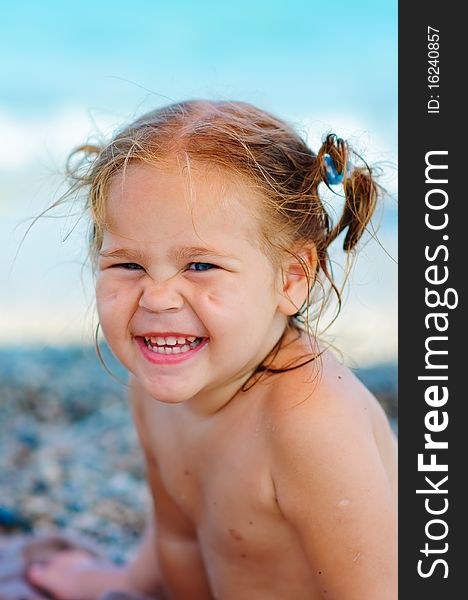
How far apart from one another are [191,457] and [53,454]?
203 centimetres

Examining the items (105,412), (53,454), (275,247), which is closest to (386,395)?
(105,412)

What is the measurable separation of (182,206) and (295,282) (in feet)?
1.21

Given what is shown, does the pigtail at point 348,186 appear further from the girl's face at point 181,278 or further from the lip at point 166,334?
the lip at point 166,334

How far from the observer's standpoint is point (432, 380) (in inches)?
80.4

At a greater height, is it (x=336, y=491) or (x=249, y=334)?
(x=249, y=334)

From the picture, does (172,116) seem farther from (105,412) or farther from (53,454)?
(105,412)

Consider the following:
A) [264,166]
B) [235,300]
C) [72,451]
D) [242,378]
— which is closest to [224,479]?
Result: [242,378]

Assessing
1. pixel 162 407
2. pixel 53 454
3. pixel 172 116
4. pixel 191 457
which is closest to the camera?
pixel 172 116

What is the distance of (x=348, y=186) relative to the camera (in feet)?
6.88

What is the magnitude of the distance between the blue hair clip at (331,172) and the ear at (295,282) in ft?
0.54

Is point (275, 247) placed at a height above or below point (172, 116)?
below

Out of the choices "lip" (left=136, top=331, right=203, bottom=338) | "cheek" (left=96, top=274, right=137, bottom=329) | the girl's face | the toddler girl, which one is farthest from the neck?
"cheek" (left=96, top=274, right=137, bottom=329)

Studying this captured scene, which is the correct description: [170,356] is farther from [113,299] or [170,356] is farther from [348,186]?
[348,186]

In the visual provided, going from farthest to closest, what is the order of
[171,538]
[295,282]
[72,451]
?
[72,451] < [171,538] < [295,282]
